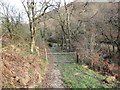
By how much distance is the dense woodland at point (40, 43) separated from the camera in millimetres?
5020

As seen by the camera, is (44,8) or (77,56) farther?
(44,8)

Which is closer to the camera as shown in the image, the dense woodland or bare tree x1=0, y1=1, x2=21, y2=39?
the dense woodland

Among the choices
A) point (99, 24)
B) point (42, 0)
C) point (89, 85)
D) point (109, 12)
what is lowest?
point (89, 85)

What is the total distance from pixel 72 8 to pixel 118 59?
10438 millimetres

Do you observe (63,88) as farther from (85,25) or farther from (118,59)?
(85,25)

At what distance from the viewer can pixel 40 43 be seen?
17.6 meters

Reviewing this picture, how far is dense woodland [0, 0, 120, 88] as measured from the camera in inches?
198

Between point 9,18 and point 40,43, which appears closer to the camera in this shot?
point 9,18

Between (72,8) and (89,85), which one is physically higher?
(72,8)

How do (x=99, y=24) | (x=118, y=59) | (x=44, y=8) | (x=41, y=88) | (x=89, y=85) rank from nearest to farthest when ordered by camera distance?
(x=41, y=88) < (x=89, y=85) < (x=44, y=8) < (x=118, y=59) < (x=99, y=24)

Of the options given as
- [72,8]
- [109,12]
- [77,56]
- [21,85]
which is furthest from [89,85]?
[72,8]

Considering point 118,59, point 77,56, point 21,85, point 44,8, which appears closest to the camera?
point 21,85

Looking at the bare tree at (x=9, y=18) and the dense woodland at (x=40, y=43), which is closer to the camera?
the dense woodland at (x=40, y=43)

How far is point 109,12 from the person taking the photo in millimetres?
12539
